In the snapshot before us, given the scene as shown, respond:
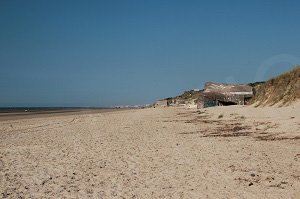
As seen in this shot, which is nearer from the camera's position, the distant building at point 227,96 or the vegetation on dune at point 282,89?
the vegetation on dune at point 282,89

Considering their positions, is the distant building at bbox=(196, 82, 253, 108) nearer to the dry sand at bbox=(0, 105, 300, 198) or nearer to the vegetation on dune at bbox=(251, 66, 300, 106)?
the vegetation on dune at bbox=(251, 66, 300, 106)

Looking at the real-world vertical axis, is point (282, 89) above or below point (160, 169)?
above

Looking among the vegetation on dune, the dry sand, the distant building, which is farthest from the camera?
the distant building

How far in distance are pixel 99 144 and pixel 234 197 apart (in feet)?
28.3

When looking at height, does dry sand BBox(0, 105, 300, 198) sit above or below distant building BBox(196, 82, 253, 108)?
below

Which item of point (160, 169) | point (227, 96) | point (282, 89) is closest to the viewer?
point (160, 169)

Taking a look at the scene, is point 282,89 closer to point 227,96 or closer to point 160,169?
point 160,169

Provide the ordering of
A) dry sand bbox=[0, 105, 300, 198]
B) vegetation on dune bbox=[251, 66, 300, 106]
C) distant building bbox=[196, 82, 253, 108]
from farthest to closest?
distant building bbox=[196, 82, 253, 108] < vegetation on dune bbox=[251, 66, 300, 106] < dry sand bbox=[0, 105, 300, 198]

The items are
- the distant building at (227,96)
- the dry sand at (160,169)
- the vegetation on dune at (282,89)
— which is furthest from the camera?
the distant building at (227,96)

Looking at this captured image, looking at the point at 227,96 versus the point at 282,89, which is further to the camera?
the point at 227,96

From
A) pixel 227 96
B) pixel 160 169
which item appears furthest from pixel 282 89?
pixel 227 96

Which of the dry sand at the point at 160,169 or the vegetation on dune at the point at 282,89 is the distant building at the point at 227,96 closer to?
the vegetation on dune at the point at 282,89

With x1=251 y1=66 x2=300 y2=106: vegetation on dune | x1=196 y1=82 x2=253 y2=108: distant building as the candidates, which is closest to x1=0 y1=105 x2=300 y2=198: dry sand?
x1=251 y1=66 x2=300 y2=106: vegetation on dune

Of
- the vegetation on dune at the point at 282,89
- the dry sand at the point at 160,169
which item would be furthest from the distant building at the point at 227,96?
the dry sand at the point at 160,169
